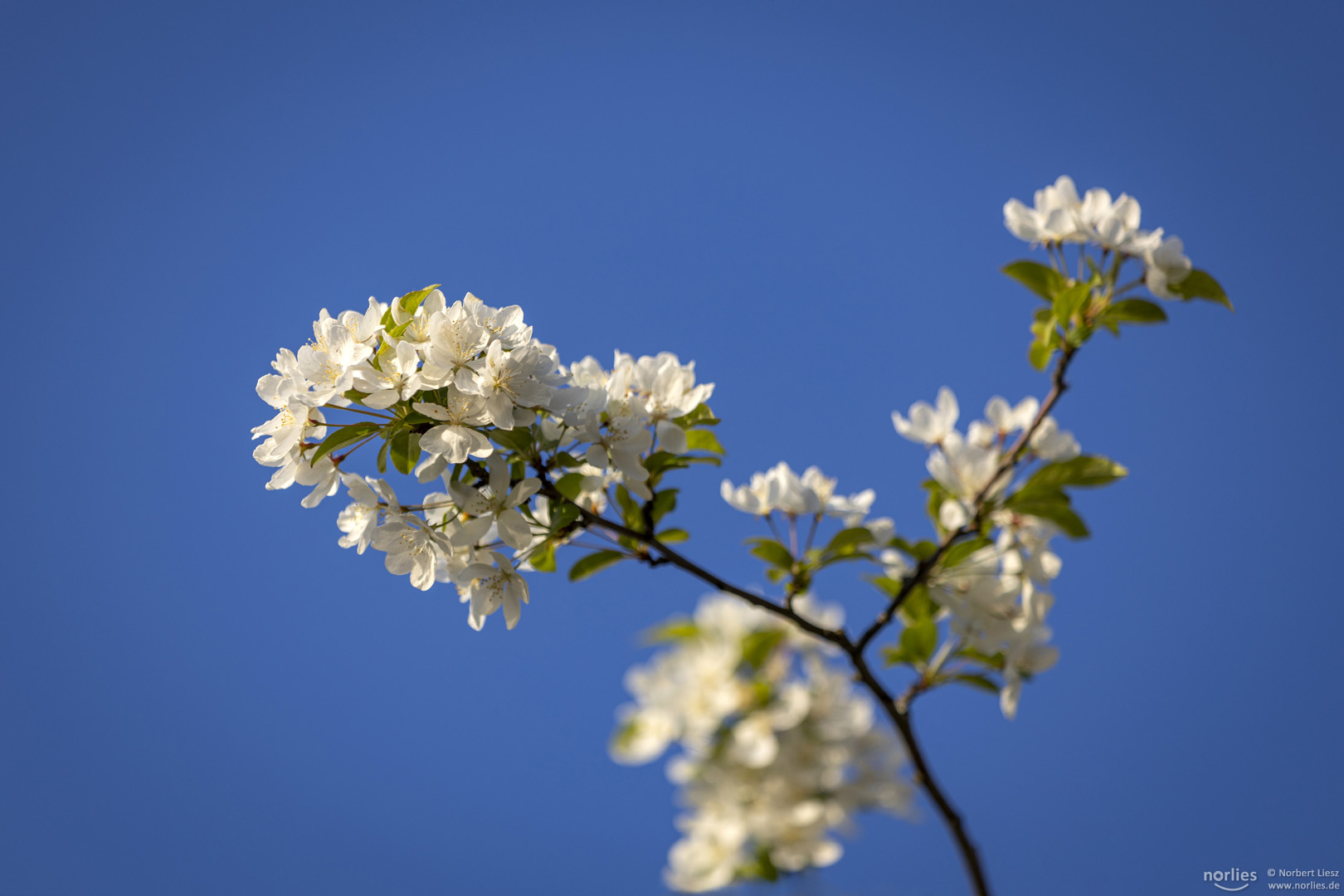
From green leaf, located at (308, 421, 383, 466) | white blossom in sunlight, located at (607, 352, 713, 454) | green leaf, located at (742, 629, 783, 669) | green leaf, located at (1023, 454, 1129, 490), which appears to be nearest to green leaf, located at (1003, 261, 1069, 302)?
green leaf, located at (1023, 454, 1129, 490)

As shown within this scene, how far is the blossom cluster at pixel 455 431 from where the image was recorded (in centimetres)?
108

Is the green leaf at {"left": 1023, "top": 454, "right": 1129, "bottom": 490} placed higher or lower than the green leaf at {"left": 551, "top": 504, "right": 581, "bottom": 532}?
higher

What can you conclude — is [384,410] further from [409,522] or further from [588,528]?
[588,528]

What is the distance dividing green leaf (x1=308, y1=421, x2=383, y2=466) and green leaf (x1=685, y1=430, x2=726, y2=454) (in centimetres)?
47

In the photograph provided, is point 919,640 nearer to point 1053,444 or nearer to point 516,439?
point 1053,444

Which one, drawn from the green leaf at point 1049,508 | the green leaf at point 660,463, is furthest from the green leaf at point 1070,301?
the green leaf at point 660,463

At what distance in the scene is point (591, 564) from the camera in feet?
4.48

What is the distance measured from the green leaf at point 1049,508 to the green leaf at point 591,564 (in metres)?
0.63

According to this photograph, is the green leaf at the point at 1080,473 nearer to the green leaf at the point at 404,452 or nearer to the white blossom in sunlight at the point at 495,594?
the white blossom in sunlight at the point at 495,594

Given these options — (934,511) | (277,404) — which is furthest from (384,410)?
(934,511)

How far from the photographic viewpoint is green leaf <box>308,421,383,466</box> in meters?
1.13

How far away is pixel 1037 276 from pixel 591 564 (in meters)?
0.87

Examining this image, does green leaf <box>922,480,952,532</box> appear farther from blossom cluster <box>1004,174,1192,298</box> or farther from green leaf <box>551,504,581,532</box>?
green leaf <box>551,504,581,532</box>

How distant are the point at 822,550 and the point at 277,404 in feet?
2.81
